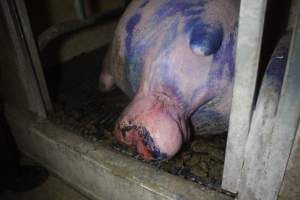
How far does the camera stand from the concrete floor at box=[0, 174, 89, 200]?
4.80 ft

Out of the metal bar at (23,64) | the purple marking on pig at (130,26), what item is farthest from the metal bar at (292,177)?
the metal bar at (23,64)

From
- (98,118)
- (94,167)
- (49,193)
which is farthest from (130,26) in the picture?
(49,193)

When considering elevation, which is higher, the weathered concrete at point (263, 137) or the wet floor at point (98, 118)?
the weathered concrete at point (263, 137)

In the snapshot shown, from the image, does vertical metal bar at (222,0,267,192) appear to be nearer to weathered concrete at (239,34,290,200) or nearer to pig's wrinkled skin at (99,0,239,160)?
weathered concrete at (239,34,290,200)

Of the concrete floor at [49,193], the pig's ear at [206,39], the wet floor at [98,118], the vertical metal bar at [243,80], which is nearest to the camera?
the vertical metal bar at [243,80]

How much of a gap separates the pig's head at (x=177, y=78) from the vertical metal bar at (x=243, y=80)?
23cm

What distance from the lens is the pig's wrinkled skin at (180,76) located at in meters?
1.05

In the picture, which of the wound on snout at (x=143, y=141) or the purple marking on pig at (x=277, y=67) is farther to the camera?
the wound on snout at (x=143, y=141)

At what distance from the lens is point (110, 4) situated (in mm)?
2168

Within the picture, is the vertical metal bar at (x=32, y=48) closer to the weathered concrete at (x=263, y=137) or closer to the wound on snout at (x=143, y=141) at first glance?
the wound on snout at (x=143, y=141)

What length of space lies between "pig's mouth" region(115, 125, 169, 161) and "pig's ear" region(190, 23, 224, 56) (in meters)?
0.32

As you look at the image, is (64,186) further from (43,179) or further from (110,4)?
(110,4)

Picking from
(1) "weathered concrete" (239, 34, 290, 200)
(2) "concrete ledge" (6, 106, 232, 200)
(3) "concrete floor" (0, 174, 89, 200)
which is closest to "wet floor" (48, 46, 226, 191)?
(2) "concrete ledge" (6, 106, 232, 200)

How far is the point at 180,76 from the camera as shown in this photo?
1.10m
